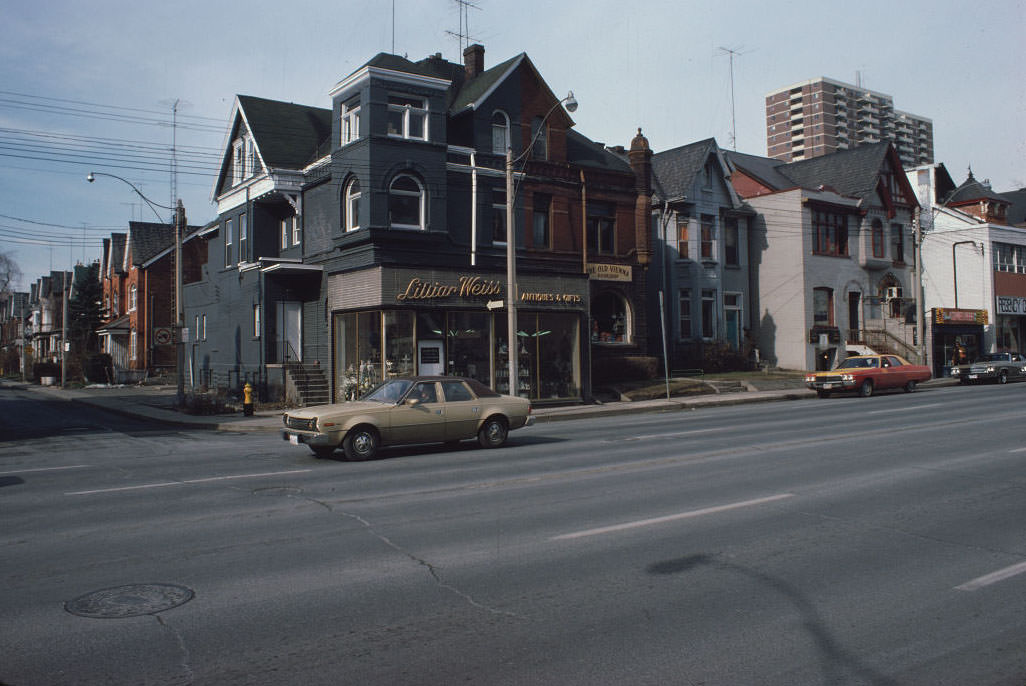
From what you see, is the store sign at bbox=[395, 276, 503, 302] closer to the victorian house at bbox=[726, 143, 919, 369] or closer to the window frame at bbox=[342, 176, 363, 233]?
the window frame at bbox=[342, 176, 363, 233]

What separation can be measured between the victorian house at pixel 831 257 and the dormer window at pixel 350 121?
72.1ft

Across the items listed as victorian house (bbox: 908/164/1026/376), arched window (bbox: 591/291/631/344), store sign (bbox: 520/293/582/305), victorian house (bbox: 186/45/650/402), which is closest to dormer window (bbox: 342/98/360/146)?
victorian house (bbox: 186/45/650/402)

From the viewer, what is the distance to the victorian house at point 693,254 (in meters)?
37.5

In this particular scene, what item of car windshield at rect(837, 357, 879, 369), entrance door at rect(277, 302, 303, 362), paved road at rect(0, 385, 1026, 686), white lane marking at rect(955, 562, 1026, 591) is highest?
entrance door at rect(277, 302, 303, 362)

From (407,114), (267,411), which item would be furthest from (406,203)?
(267,411)

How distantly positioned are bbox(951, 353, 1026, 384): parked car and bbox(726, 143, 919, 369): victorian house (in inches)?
174

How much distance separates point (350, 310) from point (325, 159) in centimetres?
661

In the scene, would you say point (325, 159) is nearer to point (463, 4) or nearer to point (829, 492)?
point (463, 4)

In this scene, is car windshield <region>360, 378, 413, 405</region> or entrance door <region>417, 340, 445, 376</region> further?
entrance door <region>417, 340, 445, 376</region>

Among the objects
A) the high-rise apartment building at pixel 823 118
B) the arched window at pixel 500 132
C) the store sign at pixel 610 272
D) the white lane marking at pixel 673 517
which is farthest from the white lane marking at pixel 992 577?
the high-rise apartment building at pixel 823 118

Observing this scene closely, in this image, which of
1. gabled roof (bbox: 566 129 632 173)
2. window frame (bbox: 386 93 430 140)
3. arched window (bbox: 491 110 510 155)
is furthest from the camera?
gabled roof (bbox: 566 129 632 173)

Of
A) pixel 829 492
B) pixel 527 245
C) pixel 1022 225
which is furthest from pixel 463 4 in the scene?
pixel 1022 225

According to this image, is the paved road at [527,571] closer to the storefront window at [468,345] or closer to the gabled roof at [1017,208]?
the storefront window at [468,345]

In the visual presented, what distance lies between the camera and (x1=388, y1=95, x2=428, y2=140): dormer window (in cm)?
2644
